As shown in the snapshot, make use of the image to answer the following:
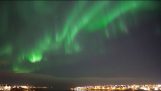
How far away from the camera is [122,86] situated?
177 m
